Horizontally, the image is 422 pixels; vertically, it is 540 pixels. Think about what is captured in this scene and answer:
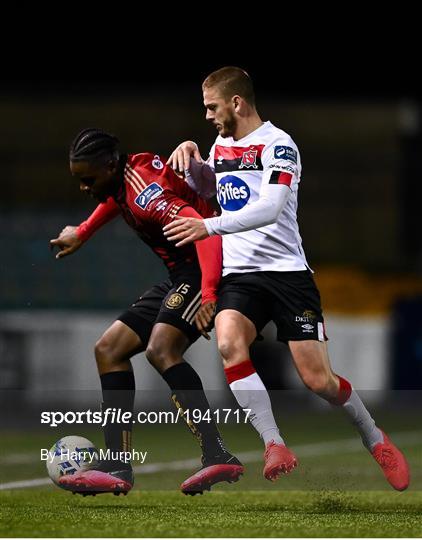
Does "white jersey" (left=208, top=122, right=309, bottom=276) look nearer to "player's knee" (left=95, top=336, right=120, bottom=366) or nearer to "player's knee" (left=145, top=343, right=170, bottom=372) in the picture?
"player's knee" (left=145, top=343, right=170, bottom=372)

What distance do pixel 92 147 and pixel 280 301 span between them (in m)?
1.22

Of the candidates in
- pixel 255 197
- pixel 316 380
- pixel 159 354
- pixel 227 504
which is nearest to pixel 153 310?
pixel 159 354

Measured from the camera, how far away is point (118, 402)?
7.51 m

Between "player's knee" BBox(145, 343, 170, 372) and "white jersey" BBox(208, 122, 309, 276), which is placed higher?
"white jersey" BBox(208, 122, 309, 276)

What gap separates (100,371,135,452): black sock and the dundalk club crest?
1.24 m

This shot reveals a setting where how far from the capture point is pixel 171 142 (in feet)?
77.8

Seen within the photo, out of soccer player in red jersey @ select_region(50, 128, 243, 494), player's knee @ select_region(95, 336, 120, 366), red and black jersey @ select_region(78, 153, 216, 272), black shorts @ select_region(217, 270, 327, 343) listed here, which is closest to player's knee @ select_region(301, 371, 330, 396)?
black shorts @ select_region(217, 270, 327, 343)

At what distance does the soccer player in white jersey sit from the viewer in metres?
7.13

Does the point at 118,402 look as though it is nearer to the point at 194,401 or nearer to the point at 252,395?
the point at 194,401

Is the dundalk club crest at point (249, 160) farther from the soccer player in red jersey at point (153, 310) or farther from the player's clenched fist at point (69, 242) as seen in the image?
the player's clenched fist at point (69, 242)

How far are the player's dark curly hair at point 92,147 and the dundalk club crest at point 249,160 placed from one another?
0.65 meters

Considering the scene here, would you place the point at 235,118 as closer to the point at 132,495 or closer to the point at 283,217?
the point at 283,217

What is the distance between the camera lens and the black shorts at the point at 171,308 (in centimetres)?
731
